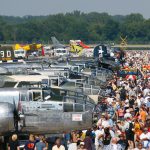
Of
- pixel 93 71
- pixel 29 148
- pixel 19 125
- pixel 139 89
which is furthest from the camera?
pixel 93 71

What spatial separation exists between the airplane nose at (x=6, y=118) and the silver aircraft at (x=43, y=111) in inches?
16.9

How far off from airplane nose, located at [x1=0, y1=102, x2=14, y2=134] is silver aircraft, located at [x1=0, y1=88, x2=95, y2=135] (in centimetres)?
43

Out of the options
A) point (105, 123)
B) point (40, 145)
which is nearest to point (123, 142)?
point (105, 123)

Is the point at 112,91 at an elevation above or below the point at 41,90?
below

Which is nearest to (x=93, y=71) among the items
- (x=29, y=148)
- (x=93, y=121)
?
(x=93, y=121)

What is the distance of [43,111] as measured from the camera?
84.3ft

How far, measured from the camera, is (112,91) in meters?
44.0

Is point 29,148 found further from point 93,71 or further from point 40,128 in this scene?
point 93,71

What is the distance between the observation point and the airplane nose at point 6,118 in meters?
24.0

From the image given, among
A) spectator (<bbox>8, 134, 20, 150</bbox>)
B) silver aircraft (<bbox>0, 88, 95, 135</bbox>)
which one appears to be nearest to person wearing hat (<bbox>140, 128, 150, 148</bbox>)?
silver aircraft (<bbox>0, 88, 95, 135</bbox>)

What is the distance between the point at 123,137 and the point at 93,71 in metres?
23.5

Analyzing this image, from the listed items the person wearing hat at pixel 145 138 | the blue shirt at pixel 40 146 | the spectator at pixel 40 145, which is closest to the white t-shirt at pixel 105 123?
the person wearing hat at pixel 145 138

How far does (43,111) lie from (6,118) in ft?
6.50

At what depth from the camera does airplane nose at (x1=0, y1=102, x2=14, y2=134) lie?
24.0m
